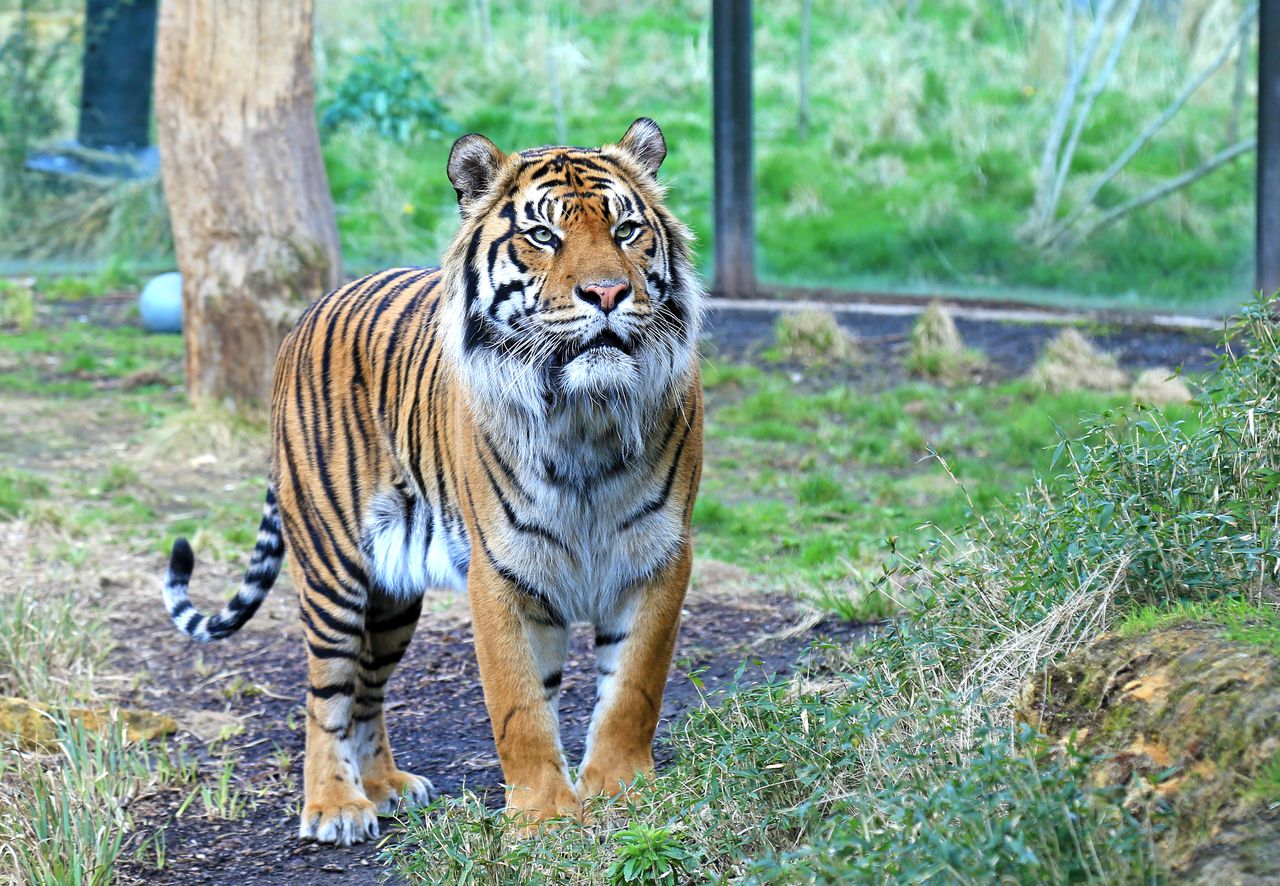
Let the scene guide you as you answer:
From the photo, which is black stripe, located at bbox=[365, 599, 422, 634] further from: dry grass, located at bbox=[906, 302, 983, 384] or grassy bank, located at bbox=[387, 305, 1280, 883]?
dry grass, located at bbox=[906, 302, 983, 384]

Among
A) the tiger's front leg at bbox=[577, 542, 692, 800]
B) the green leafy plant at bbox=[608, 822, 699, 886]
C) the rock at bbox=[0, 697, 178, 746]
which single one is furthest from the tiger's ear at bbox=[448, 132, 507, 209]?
the rock at bbox=[0, 697, 178, 746]

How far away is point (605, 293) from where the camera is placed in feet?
9.81

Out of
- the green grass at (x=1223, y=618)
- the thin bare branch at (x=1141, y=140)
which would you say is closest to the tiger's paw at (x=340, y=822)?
the green grass at (x=1223, y=618)

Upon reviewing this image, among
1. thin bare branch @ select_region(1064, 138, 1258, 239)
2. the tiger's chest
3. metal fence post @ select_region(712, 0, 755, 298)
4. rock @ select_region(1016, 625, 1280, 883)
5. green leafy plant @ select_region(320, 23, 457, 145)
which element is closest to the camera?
rock @ select_region(1016, 625, 1280, 883)

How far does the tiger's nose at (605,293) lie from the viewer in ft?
9.82

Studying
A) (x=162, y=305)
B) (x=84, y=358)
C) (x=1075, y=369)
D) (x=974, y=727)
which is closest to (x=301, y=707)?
(x=974, y=727)

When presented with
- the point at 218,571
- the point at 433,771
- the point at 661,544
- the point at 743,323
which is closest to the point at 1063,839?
the point at 661,544

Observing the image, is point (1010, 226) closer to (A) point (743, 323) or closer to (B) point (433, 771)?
(A) point (743, 323)

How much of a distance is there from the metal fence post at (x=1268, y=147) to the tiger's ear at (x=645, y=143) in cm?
552

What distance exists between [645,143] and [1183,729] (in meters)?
1.85

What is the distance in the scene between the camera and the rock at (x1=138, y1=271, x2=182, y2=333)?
32.0 ft

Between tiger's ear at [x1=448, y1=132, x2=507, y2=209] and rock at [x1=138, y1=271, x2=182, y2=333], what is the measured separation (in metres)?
6.94

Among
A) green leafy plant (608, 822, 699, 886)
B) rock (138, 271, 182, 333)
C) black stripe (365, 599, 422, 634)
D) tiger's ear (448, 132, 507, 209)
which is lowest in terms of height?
green leafy plant (608, 822, 699, 886)

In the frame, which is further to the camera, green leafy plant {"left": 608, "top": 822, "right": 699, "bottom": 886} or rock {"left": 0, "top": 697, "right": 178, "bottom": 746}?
rock {"left": 0, "top": 697, "right": 178, "bottom": 746}
